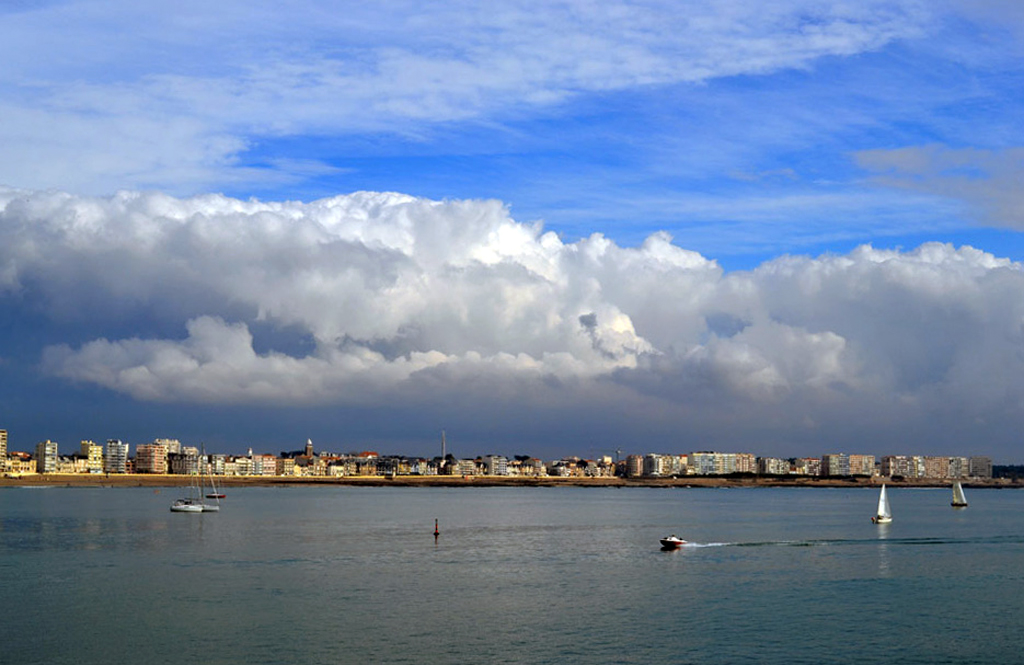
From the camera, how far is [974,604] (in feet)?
265

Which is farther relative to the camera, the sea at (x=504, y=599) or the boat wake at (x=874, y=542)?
the boat wake at (x=874, y=542)

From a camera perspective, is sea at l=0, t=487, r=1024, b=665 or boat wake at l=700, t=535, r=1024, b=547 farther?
boat wake at l=700, t=535, r=1024, b=547

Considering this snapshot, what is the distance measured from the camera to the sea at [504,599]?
6212 centimetres

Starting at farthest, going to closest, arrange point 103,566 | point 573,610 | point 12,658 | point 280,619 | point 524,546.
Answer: point 524,546 < point 103,566 < point 573,610 < point 280,619 < point 12,658

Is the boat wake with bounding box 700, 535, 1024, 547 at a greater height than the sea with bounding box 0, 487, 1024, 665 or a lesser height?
lesser

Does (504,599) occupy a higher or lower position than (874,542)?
higher

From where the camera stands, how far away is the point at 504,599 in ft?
266

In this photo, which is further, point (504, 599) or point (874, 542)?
point (874, 542)

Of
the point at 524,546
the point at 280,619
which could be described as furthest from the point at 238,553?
the point at 280,619

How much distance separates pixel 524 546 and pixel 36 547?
5676cm

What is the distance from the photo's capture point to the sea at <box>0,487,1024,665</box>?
62125 mm

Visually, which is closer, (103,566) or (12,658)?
(12,658)

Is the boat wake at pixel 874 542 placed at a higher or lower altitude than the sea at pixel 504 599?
lower

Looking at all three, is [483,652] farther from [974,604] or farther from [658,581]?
[974,604]
